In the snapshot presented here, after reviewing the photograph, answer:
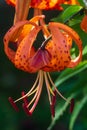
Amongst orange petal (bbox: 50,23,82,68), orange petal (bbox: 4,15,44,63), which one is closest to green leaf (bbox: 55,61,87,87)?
orange petal (bbox: 50,23,82,68)

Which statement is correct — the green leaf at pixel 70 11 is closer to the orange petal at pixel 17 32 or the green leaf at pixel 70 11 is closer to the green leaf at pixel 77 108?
the orange petal at pixel 17 32

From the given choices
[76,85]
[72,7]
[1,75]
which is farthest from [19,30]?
[1,75]

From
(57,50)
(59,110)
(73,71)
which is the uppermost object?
(57,50)

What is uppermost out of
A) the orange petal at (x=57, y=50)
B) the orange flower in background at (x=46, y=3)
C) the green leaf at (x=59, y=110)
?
the orange flower in background at (x=46, y=3)

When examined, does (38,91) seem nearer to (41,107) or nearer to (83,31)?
(83,31)

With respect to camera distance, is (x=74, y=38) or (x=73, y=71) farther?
(x=73, y=71)

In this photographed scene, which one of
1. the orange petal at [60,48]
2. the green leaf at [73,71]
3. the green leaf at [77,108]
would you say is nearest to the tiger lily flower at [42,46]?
the orange petal at [60,48]

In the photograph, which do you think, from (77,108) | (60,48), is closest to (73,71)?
(77,108)

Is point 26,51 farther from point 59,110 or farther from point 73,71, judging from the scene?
point 59,110

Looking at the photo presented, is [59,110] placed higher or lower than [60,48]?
lower

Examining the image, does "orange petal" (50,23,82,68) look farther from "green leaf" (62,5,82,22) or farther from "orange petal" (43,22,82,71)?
"green leaf" (62,5,82,22)

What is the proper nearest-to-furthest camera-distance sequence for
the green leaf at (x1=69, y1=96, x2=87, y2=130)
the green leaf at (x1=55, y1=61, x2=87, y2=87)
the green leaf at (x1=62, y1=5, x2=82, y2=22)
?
the green leaf at (x1=62, y1=5, x2=82, y2=22), the green leaf at (x1=55, y1=61, x2=87, y2=87), the green leaf at (x1=69, y1=96, x2=87, y2=130)

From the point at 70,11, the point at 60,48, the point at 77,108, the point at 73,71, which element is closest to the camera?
the point at 60,48
